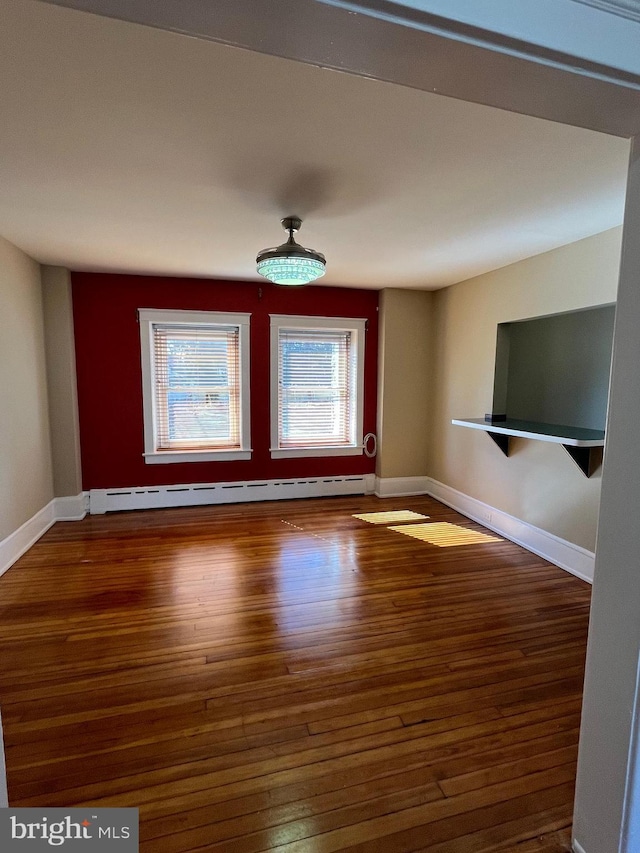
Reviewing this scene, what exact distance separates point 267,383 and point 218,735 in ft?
11.7

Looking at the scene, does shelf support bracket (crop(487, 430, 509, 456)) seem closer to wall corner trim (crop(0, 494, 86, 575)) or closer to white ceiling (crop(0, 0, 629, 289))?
white ceiling (crop(0, 0, 629, 289))

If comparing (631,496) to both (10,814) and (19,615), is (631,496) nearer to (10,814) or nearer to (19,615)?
(10,814)

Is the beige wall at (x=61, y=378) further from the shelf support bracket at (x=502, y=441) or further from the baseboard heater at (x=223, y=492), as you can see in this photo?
the shelf support bracket at (x=502, y=441)

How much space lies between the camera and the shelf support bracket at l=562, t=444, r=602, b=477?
3070 millimetres

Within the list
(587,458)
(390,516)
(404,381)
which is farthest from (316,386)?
(587,458)

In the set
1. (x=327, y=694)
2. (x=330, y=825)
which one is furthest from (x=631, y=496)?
(x=327, y=694)

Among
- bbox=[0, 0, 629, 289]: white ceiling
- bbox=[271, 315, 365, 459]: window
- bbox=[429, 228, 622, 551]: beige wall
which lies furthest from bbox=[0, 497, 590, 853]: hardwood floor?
bbox=[0, 0, 629, 289]: white ceiling

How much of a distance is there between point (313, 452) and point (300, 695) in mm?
3267

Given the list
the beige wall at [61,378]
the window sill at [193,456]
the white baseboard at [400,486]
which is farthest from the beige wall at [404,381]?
the beige wall at [61,378]

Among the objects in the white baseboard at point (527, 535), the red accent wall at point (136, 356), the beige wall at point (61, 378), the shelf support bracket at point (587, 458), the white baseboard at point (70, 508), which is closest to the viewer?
the shelf support bracket at point (587, 458)

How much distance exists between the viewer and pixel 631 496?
1.08 meters

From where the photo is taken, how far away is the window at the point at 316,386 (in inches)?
193

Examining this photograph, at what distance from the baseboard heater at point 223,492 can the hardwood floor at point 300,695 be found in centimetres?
111

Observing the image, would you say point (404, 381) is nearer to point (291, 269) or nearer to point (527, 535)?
point (527, 535)
